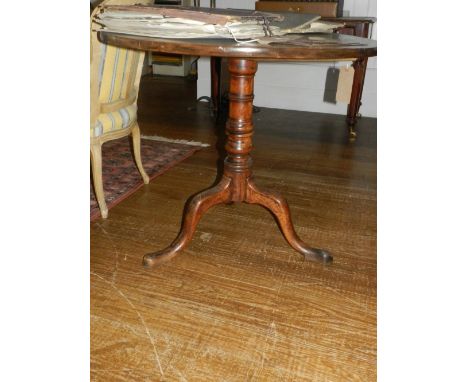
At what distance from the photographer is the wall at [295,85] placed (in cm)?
368

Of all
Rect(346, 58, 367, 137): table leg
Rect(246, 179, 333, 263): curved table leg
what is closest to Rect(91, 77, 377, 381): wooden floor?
Rect(246, 179, 333, 263): curved table leg

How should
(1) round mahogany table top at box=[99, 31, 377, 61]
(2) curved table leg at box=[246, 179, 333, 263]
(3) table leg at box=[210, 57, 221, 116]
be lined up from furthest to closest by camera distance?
(3) table leg at box=[210, 57, 221, 116] < (2) curved table leg at box=[246, 179, 333, 263] < (1) round mahogany table top at box=[99, 31, 377, 61]

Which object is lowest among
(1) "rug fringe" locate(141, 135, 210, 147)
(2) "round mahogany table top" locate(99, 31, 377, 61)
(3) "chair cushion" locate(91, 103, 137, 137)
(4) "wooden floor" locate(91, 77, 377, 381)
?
(1) "rug fringe" locate(141, 135, 210, 147)

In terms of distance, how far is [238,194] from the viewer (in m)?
1.53

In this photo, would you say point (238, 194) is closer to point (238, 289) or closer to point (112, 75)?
point (238, 289)

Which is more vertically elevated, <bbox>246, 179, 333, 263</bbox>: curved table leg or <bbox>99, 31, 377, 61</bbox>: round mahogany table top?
<bbox>99, 31, 377, 61</bbox>: round mahogany table top

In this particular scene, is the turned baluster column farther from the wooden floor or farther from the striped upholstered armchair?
the striped upholstered armchair

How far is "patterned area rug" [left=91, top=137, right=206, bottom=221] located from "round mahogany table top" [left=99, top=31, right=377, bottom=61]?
0.92 metres

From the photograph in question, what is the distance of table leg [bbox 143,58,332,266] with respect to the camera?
A: 1464mm

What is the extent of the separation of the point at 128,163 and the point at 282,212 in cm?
123

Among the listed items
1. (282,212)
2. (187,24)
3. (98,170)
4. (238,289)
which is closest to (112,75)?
(98,170)
